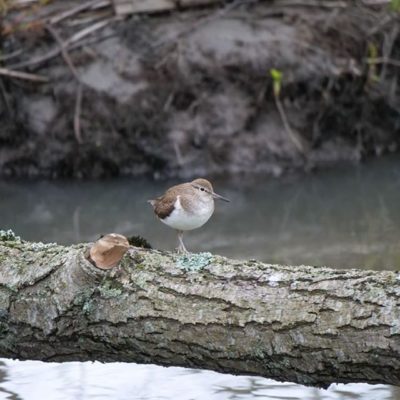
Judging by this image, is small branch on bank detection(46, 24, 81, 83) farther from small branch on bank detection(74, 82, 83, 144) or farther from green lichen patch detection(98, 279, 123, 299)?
green lichen patch detection(98, 279, 123, 299)

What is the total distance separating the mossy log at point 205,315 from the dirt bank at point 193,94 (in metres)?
6.48

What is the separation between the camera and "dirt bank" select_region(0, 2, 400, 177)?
33.8ft

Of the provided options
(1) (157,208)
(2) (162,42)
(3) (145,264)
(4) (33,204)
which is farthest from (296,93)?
(3) (145,264)

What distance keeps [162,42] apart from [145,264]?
23.0 ft

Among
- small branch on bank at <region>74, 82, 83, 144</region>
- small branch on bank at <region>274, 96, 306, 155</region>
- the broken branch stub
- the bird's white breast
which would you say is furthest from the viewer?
small branch on bank at <region>274, 96, 306, 155</region>

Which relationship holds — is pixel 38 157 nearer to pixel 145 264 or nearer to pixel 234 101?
pixel 234 101

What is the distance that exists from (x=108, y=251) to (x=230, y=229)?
16.3ft

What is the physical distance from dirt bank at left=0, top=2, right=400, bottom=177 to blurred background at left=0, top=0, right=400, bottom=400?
1 centimetres

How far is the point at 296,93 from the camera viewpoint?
10633mm

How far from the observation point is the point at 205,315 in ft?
11.5

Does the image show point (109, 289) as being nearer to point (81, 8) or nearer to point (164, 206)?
point (164, 206)

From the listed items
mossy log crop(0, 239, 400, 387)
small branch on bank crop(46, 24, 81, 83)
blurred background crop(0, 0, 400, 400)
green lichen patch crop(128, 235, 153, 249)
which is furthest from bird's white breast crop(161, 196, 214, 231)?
small branch on bank crop(46, 24, 81, 83)

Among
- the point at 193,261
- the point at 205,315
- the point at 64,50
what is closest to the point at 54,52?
the point at 64,50

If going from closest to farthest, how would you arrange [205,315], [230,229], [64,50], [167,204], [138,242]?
[205,315], [138,242], [167,204], [230,229], [64,50]
